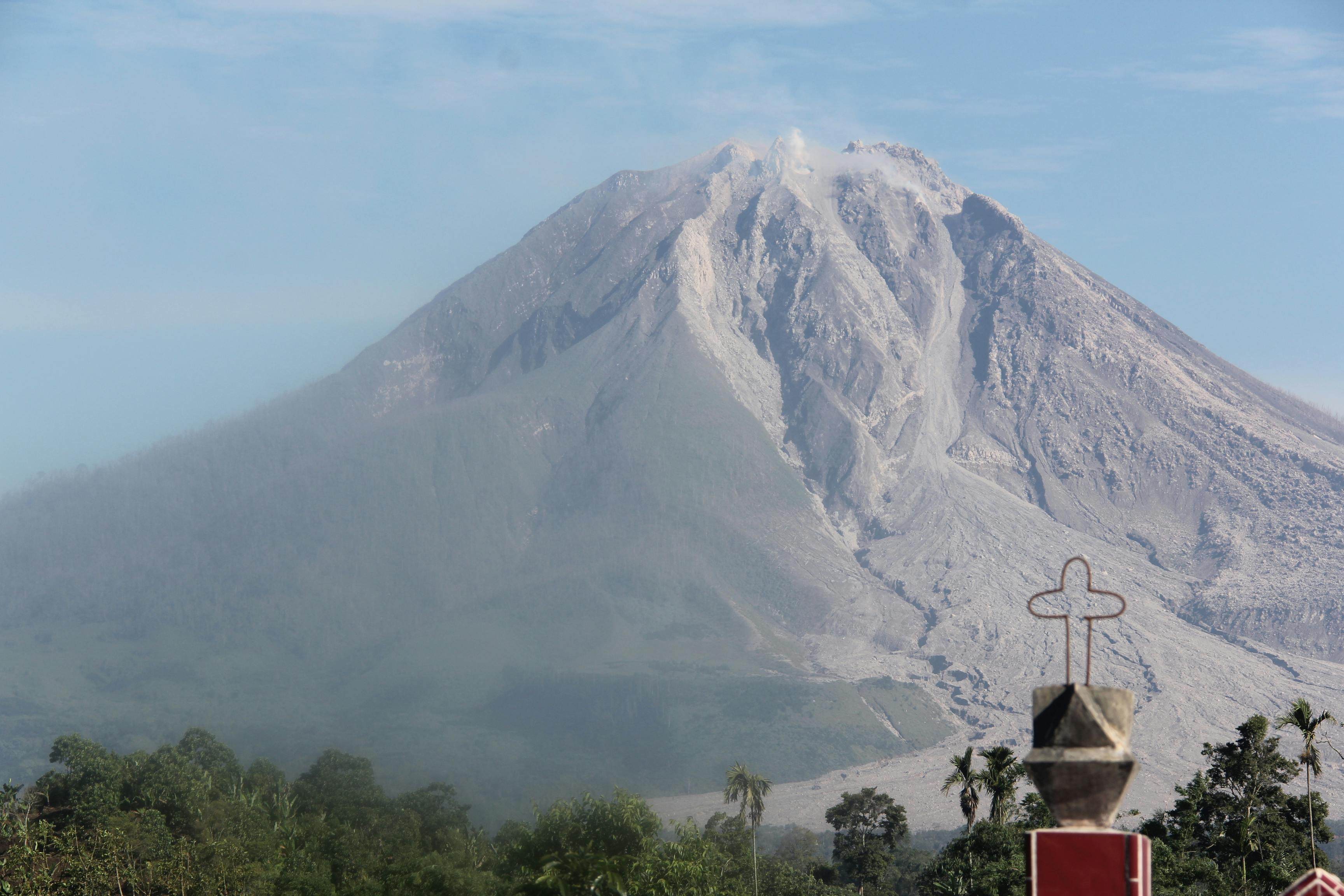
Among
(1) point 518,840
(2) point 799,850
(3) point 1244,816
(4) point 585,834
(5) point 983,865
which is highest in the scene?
(3) point 1244,816

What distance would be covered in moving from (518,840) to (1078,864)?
66.8m

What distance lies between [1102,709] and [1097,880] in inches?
34.0

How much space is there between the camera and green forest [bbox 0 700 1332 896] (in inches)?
1689

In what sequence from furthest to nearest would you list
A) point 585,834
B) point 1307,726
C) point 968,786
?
point 585,834
point 968,786
point 1307,726

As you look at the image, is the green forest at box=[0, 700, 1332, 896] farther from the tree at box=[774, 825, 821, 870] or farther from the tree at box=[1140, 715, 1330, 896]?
the tree at box=[774, 825, 821, 870]

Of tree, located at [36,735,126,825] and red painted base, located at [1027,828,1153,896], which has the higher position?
red painted base, located at [1027,828,1153,896]

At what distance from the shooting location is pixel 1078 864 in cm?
631

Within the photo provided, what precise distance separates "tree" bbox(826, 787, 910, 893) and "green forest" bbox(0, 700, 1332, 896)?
0.29 meters

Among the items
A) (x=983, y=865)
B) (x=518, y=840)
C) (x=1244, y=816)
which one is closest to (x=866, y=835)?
(x=518, y=840)

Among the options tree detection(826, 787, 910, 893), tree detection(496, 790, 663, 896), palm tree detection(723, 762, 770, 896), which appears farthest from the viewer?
tree detection(826, 787, 910, 893)

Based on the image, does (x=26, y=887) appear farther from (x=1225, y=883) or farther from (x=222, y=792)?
(x=222, y=792)

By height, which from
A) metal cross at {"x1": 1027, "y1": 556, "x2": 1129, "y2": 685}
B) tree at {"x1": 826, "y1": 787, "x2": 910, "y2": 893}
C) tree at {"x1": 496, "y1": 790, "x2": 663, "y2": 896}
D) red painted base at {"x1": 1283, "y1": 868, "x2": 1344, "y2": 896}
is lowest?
tree at {"x1": 826, "y1": 787, "x2": 910, "y2": 893}

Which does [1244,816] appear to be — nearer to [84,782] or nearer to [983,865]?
[983,865]

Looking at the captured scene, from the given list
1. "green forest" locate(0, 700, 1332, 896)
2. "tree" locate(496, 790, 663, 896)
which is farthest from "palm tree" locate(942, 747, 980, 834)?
"tree" locate(496, 790, 663, 896)
